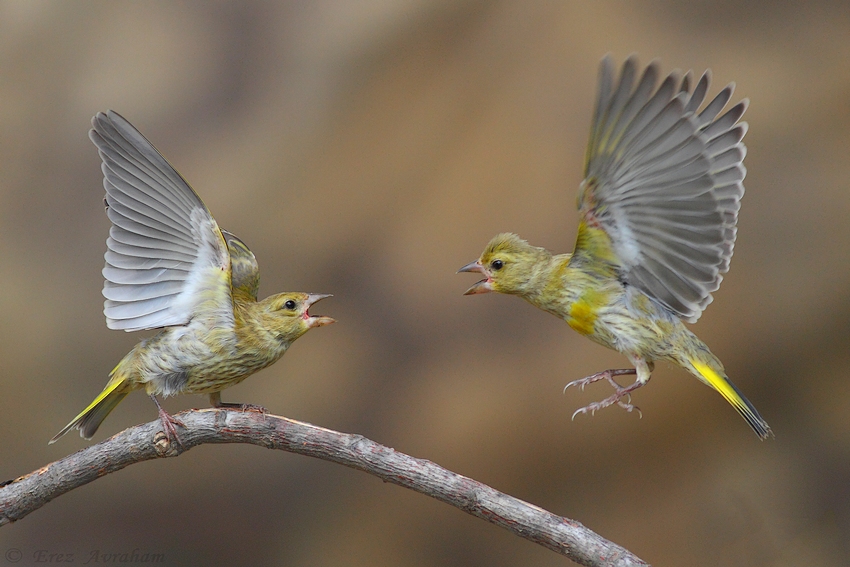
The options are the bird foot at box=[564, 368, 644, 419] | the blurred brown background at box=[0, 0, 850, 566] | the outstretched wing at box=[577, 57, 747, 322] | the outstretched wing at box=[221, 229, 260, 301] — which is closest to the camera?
the outstretched wing at box=[577, 57, 747, 322]

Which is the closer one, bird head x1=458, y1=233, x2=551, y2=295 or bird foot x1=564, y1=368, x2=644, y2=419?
bird foot x1=564, y1=368, x2=644, y2=419

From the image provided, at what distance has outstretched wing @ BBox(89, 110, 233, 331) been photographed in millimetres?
2129

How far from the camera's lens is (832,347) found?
3875 mm

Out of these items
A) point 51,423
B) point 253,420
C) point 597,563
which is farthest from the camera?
point 51,423

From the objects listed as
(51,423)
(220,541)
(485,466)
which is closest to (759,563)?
(485,466)

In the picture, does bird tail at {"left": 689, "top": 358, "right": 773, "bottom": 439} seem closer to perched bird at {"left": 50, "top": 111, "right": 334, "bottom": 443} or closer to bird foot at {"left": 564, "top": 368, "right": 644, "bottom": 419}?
bird foot at {"left": 564, "top": 368, "right": 644, "bottom": 419}

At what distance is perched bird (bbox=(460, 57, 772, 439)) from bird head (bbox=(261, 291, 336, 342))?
1.72 ft

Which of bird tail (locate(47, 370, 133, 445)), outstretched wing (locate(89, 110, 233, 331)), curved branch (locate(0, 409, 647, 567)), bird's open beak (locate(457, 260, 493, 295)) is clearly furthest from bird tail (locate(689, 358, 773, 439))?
bird tail (locate(47, 370, 133, 445))

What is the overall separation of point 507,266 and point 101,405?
1.36 metres

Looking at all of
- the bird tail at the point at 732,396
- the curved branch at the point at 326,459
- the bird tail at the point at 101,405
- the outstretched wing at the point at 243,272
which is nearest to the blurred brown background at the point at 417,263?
the outstretched wing at the point at 243,272

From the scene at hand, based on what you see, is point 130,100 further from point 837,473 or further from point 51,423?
point 837,473

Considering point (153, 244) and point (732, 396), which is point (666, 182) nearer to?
point (732, 396)

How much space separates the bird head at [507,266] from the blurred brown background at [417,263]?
163 cm

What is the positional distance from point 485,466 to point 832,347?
1880 mm
